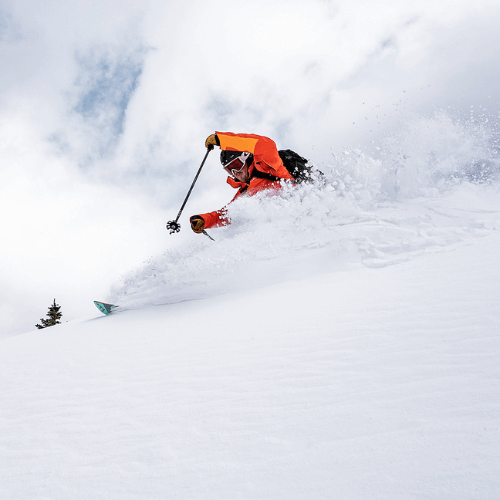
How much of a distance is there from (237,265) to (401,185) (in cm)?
400

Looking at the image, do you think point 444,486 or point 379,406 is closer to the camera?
point 444,486

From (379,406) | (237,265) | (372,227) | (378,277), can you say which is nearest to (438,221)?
(372,227)

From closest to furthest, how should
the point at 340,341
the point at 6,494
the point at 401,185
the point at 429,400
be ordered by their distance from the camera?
1. the point at 6,494
2. the point at 429,400
3. the point at 340,341
4. the point at 401,185

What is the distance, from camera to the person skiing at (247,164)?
6.50 m

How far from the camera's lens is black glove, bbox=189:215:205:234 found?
643 centimetres

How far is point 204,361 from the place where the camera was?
9.98ft

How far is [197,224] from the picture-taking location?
6430mm

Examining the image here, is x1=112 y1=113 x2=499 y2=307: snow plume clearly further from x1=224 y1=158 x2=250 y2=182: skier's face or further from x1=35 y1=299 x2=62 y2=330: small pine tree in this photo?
x1=35 y1=299 x2=62 y2=330: small pine tree

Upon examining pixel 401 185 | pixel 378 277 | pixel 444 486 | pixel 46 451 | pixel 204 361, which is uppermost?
pixel 401 185

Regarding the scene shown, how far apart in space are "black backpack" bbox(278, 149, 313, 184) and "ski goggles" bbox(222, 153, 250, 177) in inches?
34.0

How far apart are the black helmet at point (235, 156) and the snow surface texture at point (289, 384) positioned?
2.53 m

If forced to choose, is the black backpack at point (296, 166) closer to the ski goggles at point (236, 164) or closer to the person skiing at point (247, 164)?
the person skiing at point (247, 164)

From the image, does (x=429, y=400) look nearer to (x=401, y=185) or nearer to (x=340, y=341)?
(x=340, y=341)

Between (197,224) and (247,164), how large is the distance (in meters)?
1.75
